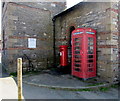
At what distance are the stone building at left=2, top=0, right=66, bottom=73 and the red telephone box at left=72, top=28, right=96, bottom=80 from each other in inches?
132

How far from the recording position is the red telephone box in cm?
537

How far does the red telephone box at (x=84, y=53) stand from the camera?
537 centimetres

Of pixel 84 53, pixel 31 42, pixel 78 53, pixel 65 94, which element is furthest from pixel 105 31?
pixel 31 42

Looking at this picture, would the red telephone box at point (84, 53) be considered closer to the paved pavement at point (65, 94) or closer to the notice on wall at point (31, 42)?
the paved pavement at point (65, 94)

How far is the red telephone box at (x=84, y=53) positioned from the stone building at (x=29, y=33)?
3359mm

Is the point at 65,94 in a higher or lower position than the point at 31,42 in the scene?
lower

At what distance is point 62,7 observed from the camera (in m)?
9.56

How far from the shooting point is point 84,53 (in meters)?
5.35

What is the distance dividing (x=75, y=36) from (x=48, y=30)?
3.59m

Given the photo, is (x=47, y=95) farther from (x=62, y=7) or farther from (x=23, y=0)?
(x=62, y=7)

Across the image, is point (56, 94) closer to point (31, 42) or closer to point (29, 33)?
point (31, 42)

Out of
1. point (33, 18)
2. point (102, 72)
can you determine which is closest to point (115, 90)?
point (102, 72)

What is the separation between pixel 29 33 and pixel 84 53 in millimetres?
4590

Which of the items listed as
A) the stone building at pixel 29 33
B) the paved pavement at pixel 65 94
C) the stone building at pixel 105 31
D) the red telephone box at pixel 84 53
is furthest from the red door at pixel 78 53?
the stone building at pixel 29 33
